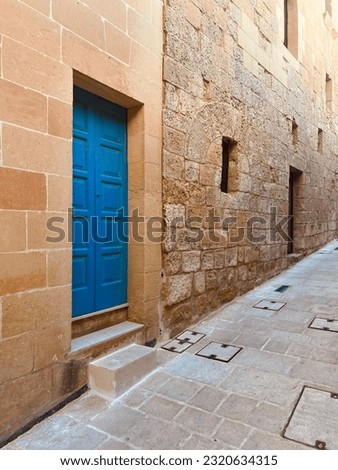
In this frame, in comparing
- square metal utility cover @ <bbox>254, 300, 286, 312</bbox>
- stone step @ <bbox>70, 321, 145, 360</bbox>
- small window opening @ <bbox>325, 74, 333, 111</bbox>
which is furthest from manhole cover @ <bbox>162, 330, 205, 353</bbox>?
small window opening @ <bbox>325, 74, 333, 111</bbox>

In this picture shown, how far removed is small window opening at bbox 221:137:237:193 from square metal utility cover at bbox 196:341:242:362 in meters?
1.89

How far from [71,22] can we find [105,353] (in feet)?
7.19

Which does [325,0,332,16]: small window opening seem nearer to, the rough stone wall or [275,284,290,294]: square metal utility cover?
the rough stone wall

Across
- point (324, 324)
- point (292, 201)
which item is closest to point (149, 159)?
point (324, 324)

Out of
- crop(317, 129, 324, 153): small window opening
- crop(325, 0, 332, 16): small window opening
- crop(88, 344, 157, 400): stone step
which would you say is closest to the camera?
crop(88, 344, 157, 400): stone step

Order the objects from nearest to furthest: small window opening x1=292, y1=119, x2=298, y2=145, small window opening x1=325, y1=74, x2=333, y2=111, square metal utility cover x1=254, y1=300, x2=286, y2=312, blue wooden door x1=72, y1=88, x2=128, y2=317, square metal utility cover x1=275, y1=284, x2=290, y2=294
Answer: blue wooden door x1=72, y1=88, x2=128, y2=317, square metal utility cover x1=254, y1=300, x2=286, y2=312, square metal utility cover x1=275, y1=284, x2=290, y2=294, small window opening x1=292, y1=119, x2=298, y2=145, small window opening x1=325, y1=74, x2=333, y2=111

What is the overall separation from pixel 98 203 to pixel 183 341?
1.41 metres

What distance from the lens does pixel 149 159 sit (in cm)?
260

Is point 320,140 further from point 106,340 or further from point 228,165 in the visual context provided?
point 106,340

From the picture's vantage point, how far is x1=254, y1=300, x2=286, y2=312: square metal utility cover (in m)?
3.47

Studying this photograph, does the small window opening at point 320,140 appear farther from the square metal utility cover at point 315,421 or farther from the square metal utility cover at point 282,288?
the square metal utility cover at point 315,421

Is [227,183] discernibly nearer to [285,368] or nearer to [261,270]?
[261,270]

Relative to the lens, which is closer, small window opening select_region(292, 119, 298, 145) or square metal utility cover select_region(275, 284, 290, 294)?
square metal utility cover select_region(275, 284, 290, 294)

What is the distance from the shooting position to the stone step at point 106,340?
2072 millimetres
